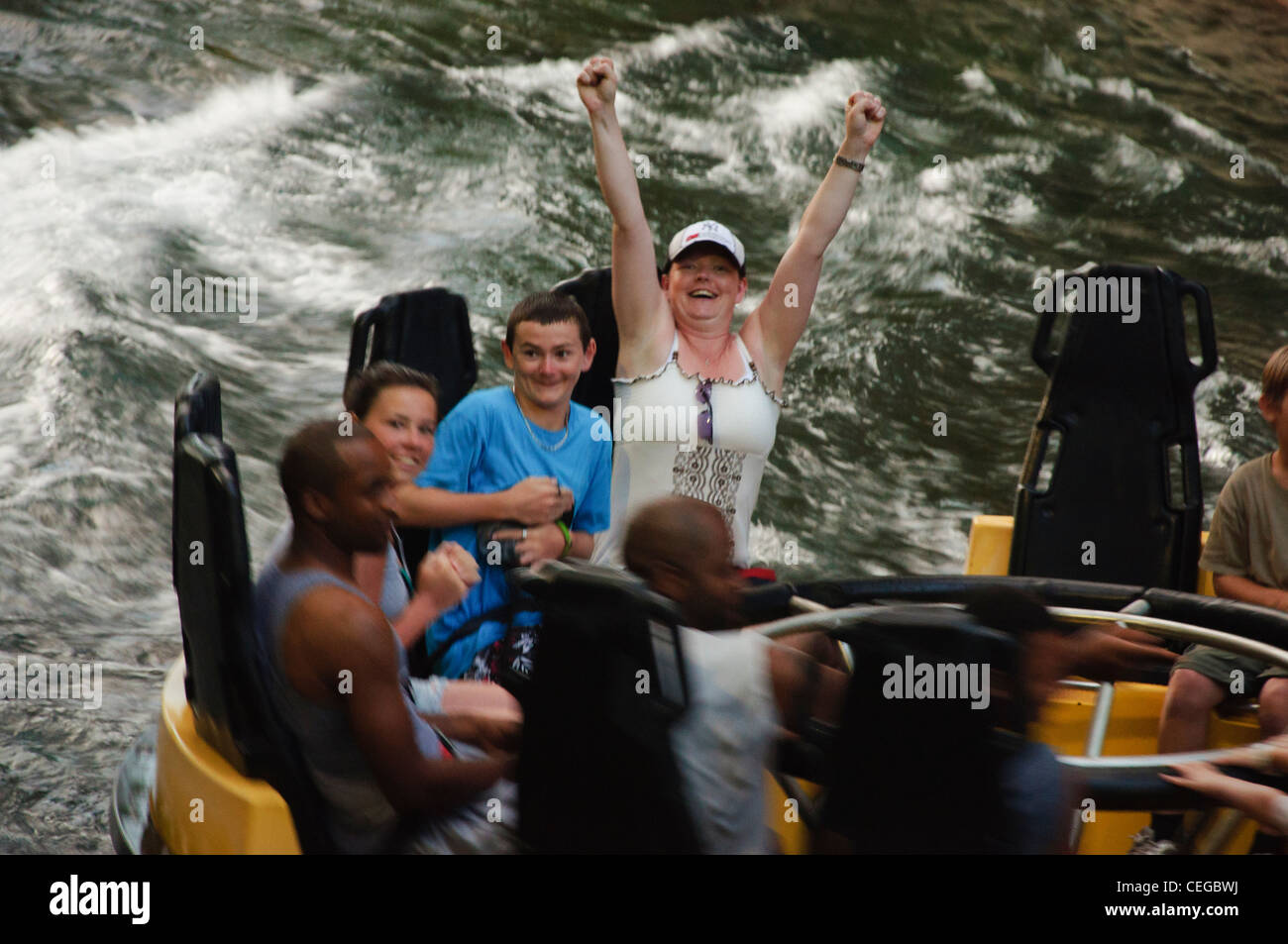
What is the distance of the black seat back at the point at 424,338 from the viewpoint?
2424 millimetres

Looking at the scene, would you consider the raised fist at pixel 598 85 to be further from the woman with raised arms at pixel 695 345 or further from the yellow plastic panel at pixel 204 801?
the yellow plastic panel at pixel 204 801

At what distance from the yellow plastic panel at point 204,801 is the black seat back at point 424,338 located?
2.63 ft

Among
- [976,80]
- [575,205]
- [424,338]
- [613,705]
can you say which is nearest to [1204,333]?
[424,338]

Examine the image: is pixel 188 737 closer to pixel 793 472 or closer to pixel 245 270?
pixel 793 472

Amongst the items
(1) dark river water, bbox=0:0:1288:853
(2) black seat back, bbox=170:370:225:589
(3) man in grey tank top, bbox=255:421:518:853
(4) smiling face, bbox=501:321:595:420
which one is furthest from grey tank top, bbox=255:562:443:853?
(1) dark river water, bbox=0:0:1288:853

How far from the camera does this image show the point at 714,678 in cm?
129

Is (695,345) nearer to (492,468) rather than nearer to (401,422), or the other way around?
(492,468)

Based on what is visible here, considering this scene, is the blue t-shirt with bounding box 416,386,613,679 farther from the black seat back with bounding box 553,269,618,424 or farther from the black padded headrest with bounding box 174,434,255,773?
the black padded headrest with bounding box 174,434,255,773

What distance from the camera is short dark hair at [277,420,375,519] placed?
4.79 ft

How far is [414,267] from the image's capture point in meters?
8.75

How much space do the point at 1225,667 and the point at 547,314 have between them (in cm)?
104

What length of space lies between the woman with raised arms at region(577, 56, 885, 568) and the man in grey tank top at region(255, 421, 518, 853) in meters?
0.63

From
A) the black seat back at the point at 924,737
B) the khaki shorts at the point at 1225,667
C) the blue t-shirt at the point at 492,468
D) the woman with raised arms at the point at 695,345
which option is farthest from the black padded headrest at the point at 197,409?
the khaki shorts at the point at 1225,667
